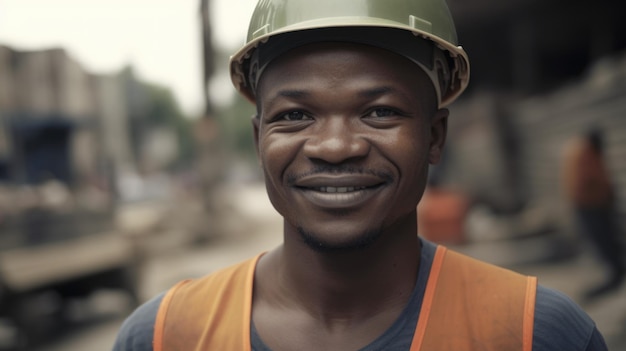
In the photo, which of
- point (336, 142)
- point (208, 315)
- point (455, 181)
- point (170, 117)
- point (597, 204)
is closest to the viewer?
point (336, 142)

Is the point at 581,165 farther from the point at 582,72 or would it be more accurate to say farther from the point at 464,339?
the point at 582,72

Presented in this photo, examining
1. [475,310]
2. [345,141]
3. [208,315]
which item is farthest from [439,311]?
[208,315]

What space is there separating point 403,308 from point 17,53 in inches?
320

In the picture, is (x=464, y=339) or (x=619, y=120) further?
(x=619, y=120)

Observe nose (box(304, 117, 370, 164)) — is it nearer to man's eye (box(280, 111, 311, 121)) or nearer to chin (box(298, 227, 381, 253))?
man's eye (box(280, 111, 311, 121))

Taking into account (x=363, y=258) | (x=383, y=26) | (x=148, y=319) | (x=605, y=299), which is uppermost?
(x=383, y=26)

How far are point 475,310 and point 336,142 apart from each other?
21.3 inches

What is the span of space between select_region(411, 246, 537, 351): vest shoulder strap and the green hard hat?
0.50 m

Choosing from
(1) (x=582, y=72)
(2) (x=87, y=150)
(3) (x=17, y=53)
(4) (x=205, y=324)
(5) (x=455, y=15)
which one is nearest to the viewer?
(4) (x=205, y=324)

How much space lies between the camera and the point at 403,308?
169 cm

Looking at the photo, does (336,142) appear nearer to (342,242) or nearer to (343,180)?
(343,180)

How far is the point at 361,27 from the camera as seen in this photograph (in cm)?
159

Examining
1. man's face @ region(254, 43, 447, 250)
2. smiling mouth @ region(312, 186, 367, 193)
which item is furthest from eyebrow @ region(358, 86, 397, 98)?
smiling mouth @ region(312, 186, 367, 193)

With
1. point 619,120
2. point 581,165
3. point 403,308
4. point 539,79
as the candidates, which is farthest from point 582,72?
point 403,308
